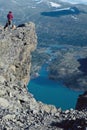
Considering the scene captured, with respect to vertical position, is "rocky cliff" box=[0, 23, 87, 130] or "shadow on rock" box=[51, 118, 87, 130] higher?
"shadow on rock" box=[51, 118, 87, 130]

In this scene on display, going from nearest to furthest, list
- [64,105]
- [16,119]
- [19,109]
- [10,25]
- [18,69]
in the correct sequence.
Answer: [16,119]
[19,109]
[10,25]
[18,69]
[64,105]

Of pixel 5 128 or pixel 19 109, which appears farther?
pixel 19 109

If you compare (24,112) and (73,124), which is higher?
(73,124)

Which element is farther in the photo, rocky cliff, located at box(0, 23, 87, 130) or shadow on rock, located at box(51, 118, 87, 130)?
rocky cliff, located at box(0, 23, 87, 130)

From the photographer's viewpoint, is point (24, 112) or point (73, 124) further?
point (24, 112)

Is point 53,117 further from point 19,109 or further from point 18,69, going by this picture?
point 18,69

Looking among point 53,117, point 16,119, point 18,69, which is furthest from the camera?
point 18,69

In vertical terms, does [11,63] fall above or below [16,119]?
below

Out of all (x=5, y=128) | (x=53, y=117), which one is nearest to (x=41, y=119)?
(x=53, y=117)

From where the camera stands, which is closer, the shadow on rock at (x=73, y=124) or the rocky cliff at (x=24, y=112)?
the shadow on rock at (x=73, y=124)

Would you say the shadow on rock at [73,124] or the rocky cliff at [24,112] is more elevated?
the shadow on rock at [73,124]

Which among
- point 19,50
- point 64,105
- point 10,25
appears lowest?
point 64,105
